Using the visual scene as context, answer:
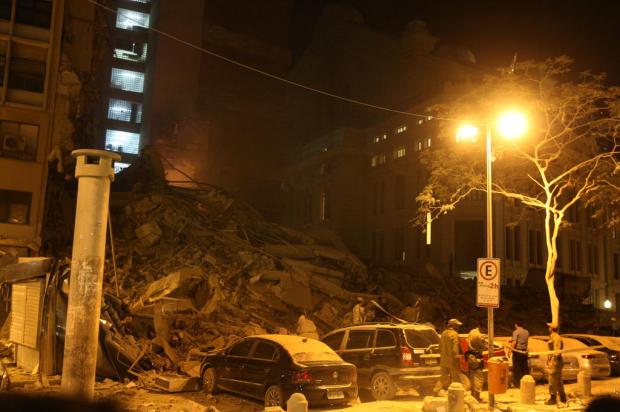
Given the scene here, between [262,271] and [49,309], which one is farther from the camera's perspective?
[262,271]

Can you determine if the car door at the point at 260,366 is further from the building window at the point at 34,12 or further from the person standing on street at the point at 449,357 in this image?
the building window at the point at 34,12

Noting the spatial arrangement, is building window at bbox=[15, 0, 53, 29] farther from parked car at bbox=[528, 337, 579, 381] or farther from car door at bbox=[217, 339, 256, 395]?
parked car at bbox=[528, 337, 579, 381]

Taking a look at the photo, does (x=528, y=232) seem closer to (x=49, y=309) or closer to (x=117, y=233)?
(x=117, y=233)

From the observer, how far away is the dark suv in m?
12.7

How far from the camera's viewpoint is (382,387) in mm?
12812

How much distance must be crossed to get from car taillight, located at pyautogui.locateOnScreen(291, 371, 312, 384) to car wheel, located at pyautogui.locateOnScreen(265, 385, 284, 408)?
40 cm

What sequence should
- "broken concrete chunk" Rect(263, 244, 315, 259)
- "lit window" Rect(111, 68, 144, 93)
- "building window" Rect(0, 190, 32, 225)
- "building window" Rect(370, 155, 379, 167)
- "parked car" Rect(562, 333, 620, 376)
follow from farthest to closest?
1. "lit window" Rect(111, 68, 144, 93)
2. "building window" Rect(370, 155, 379, 167)
3. "broken concrete chunk" Rect(263, 244, 315, 259)
4. "building window" Rect(0, 190, 32, 225)
5. "parked car" Rect(562, 333, 620, 376)

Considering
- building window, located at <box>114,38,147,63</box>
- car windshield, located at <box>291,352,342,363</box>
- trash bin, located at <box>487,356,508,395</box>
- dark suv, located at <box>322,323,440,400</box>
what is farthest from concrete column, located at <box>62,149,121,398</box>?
building window, located at <box>114,38,147,63</box>

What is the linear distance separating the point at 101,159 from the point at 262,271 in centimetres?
1309

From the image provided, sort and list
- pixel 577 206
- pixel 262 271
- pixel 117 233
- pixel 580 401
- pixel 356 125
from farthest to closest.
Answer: pixel 356 125, pixel 577 206, pixel 117 233, pixel 262 271, pixel 580 401

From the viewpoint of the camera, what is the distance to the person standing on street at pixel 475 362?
12883 mm

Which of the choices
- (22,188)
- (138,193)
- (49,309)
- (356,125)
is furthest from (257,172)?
(49,309)

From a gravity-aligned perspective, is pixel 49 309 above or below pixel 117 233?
below

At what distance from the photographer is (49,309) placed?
13273 millimetres
